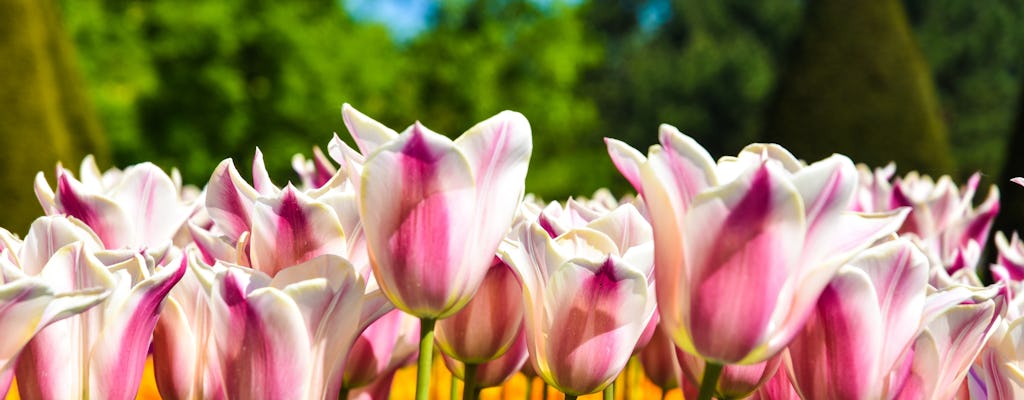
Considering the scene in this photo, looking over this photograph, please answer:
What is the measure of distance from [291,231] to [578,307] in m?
0.30

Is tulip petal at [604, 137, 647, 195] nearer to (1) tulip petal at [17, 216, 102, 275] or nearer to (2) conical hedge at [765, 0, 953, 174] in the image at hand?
(1) tulip petal at [17, 216, 102, 275]

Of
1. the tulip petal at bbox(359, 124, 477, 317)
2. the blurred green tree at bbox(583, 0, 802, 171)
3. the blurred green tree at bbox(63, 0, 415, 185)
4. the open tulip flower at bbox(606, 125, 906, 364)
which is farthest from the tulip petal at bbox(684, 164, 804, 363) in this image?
the blurred green tree at bbox(583, 0, 802, 171)

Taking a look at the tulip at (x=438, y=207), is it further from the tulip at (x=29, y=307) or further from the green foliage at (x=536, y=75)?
the green foliage at (x=536, y=75)

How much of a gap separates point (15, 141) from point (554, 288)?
8.76m

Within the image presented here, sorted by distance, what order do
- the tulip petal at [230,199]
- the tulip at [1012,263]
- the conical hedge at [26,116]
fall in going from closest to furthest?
the tulip petal at [230,199], the tulip at [1012,263], the conical hedge at [26,116]

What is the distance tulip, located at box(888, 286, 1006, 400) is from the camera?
1.15 m

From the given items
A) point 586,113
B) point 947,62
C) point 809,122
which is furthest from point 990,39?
point 809,122

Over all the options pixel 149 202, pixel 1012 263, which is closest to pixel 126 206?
pixel 149 202

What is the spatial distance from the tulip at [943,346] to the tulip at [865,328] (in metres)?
0.03

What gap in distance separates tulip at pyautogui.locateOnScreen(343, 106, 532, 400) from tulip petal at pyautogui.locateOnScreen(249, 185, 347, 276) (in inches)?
3.6

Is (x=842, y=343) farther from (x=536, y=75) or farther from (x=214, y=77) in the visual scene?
(x=536, y=75)

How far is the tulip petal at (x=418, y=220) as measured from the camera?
3.43 ft

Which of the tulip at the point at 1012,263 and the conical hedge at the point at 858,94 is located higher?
the tulip at the point at 1012,263

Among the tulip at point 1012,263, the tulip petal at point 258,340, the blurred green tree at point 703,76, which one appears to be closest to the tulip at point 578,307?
the tulip petal at point 258,340
